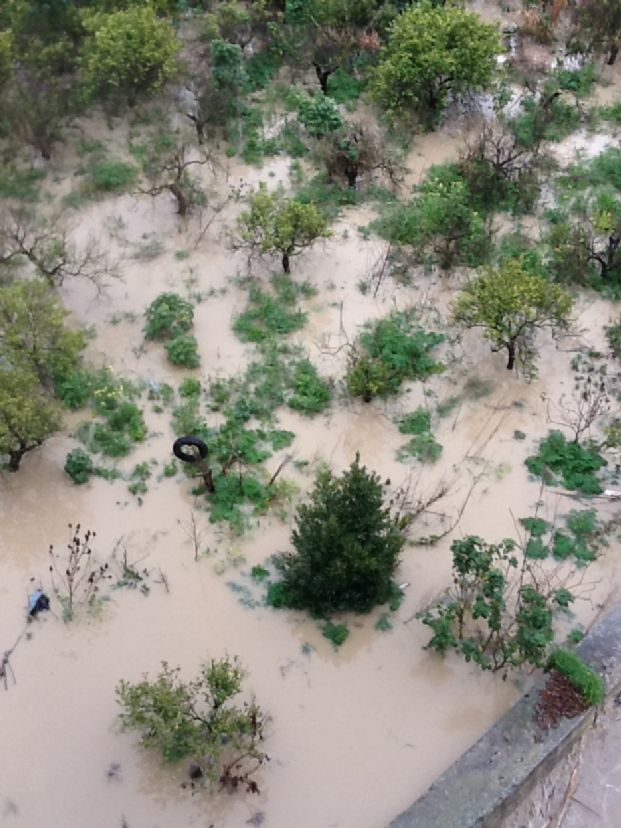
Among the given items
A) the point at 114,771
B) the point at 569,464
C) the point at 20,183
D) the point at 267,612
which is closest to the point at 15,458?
the point at 267,612

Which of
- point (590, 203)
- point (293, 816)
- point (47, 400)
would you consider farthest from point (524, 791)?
point (590, 203)

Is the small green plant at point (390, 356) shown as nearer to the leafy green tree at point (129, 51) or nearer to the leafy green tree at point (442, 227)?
the leafy green tree at point (442, 227)

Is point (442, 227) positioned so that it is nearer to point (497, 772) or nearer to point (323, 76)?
point (323, 76)

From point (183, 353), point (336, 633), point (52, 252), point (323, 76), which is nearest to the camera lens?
point (336, 633)

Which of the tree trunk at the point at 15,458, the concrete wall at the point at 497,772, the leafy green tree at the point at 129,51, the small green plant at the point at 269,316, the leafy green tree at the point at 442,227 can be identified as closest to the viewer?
the concrete wall at the point at 497,772

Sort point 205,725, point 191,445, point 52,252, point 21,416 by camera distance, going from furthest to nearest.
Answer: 1. point 52,252
2. point 191,445
3. point 21,416
4. point 205,725

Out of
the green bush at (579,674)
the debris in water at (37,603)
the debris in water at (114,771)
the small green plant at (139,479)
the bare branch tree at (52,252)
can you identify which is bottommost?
the debris in water at (114,771)

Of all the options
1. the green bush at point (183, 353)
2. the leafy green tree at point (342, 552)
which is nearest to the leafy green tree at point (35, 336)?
the green bush at point (183, 353)
